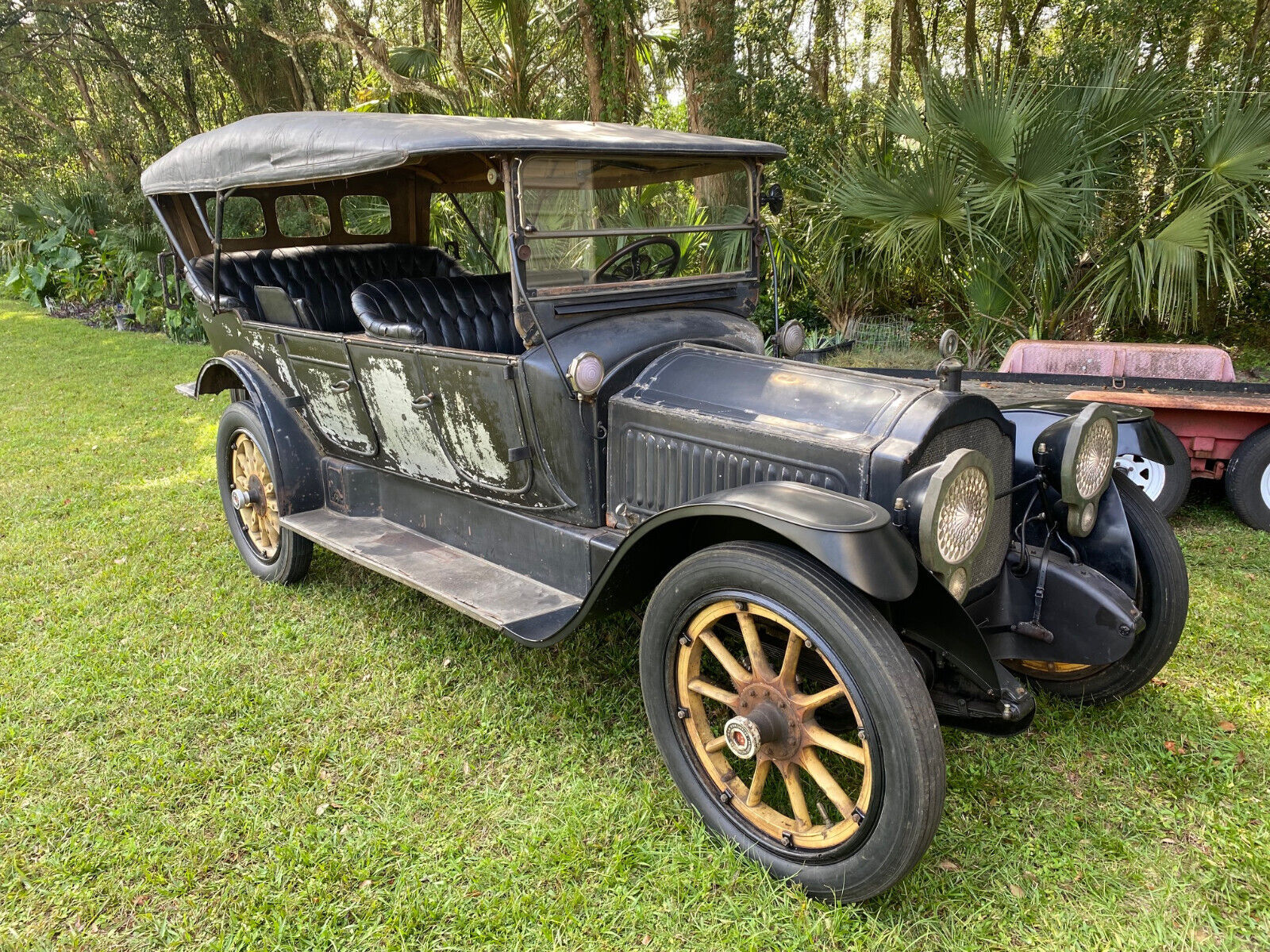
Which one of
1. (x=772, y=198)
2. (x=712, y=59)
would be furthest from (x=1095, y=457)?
(x=712, y=59)

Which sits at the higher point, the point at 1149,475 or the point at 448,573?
the point at 448,573

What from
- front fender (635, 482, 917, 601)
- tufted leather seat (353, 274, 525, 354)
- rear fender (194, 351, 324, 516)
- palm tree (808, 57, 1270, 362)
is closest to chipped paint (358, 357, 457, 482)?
tufted leather seat (353, 274, 525, 354)

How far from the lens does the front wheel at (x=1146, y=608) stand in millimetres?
2863

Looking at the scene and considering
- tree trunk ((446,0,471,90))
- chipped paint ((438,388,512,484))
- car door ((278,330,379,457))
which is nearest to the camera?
chipped paint ((438,388,512,484))

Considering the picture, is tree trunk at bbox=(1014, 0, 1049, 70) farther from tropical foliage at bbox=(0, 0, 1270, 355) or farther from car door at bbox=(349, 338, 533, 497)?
car door at bbox=(349, 338, 533, 497)

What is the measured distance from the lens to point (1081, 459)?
8.90 ft

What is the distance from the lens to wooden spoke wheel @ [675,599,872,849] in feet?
7.40

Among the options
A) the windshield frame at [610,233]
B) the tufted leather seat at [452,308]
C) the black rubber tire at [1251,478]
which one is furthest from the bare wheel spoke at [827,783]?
the black rubber tire at [1251,478]

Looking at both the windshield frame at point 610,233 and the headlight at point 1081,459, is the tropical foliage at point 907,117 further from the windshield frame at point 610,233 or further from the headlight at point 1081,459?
the headlight at point 1081,459

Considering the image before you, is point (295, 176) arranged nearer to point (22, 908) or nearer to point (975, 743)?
point (22, 908)

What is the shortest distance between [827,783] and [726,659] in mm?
418

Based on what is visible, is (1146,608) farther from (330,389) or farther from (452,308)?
(330,389)

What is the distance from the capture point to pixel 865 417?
8.46ft

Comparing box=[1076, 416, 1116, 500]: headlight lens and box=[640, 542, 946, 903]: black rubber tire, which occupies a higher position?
box=[1076, 416, 1116, 500]: headlight lens
